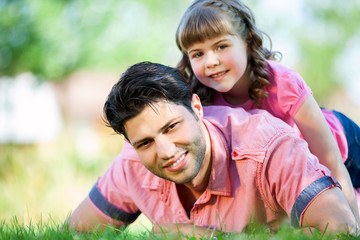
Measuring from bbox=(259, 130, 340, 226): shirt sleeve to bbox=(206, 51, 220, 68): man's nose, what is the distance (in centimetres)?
101

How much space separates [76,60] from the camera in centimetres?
1226

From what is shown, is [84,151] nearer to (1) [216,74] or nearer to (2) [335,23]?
(1) [216,74]

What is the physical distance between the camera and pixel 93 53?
486 inches

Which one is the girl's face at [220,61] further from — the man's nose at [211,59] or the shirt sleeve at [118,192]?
the shirt sleeve at [118,192]

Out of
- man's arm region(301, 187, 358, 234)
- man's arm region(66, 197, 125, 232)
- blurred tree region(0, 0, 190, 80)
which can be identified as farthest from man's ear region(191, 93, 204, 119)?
blurred tree region(0, 0, 190, 80)

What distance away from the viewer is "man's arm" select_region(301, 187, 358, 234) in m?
2.54

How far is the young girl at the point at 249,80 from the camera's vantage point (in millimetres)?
3615

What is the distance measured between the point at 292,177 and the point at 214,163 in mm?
566

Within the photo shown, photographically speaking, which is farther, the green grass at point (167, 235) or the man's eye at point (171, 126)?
the man's eye at point (171, 126)

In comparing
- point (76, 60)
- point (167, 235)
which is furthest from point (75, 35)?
point (167, 235)

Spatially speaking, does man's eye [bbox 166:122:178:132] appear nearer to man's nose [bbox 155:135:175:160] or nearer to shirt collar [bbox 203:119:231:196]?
man's nose [bbox 155:135:175:160]

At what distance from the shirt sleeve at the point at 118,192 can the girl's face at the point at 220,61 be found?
0.86 m

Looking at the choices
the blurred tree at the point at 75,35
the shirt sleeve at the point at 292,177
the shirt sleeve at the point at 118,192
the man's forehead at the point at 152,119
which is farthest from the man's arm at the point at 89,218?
the blurred tree at the point at 75,35

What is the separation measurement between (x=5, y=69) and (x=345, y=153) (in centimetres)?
957
